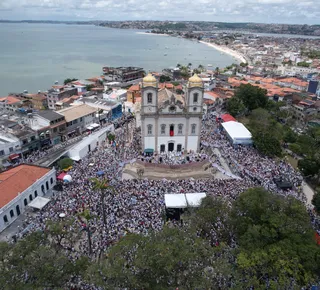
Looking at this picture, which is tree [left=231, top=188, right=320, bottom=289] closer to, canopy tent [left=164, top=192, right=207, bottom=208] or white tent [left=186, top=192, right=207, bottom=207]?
white tent [left=186, top=192, right=207, bottom=207]

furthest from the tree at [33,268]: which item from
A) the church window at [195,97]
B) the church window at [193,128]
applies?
the church window at [195,97]

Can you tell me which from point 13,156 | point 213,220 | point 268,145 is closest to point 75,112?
point 13,156

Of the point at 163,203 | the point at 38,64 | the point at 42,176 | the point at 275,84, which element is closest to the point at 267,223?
the point at 163,203

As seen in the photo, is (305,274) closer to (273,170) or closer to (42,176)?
(273,170)

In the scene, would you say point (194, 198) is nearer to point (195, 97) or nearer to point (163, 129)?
point (163, 129)

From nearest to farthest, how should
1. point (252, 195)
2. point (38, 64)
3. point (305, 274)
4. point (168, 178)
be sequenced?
point (305, 274) → point (252, 195) → point (168, 178) → point (38, 64)

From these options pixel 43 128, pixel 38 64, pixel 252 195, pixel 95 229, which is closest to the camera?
pixel 252 195

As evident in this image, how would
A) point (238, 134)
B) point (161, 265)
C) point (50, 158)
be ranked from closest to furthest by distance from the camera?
point (161, 265), point (50, 158), point (238, 134)

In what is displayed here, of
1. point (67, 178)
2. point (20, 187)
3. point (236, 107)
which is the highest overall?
point (20, 187)
